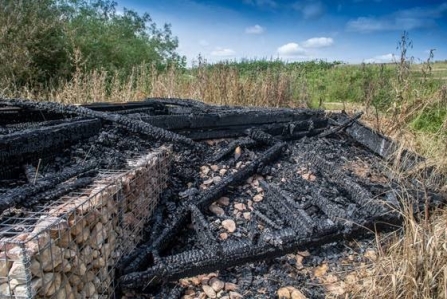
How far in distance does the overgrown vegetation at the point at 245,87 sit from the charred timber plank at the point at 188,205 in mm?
1393

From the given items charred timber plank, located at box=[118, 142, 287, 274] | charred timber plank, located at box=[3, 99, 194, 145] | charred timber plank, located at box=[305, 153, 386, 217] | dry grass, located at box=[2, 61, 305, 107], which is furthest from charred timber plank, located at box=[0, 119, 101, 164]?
dry grass, located at box=[2, 61, 305, 107]

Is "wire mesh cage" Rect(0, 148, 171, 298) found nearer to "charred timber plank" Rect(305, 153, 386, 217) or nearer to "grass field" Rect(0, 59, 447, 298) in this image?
"grass field" Rect(0, 59, 447, 298)

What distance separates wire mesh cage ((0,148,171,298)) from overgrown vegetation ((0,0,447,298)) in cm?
168

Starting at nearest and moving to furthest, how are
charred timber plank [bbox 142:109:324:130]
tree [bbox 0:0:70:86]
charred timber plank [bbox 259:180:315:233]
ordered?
1. charred timber plank [bbox 259:180:315:233]
2. charred timber plank [bbox 142:109:324:130]
3. tree [bbox 0:0:70:86]

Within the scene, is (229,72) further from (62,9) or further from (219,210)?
(62,9)

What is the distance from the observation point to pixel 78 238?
1854 millimetres

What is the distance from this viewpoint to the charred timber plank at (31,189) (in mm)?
1793

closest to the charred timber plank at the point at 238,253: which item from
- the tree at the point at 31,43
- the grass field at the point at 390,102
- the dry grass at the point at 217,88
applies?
the grass field at the point at 390,102

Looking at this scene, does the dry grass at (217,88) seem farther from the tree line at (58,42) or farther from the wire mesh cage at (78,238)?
the wire mesh cage at (78,238)

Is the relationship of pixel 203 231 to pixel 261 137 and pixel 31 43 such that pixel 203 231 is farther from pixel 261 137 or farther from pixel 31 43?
pixel 31 43

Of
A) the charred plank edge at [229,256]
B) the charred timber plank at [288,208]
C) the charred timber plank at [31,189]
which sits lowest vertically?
the charred plank edge at [229,256]

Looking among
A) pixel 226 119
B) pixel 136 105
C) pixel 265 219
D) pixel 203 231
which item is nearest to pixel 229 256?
pixel 203 231

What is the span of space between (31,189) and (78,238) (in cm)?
42

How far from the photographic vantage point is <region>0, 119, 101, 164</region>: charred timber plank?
7.89 feet
